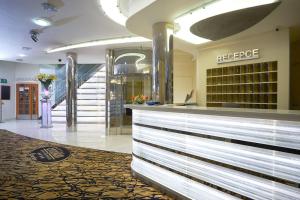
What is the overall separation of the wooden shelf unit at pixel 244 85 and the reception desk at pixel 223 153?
121 inches

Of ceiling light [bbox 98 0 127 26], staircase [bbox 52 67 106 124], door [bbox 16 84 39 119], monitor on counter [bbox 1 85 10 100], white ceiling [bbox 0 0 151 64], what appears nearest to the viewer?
ceiling light [bbox 98 0 127 26]

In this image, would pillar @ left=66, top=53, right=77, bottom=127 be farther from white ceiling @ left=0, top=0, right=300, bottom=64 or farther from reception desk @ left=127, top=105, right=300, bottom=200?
reception desk @ left=127, top=105, right=300, bottom=200

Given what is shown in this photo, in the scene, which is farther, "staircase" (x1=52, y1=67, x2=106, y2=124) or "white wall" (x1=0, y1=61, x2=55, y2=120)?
"white wall" (x1=0, y1=61, x2=55, y2=120)

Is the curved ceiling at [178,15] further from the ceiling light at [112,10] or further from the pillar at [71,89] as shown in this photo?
the pillar at [71,89]

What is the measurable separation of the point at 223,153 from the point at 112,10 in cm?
419

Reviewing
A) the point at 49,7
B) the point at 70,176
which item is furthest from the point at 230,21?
the point at 70,176

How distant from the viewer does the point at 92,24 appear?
6836mm

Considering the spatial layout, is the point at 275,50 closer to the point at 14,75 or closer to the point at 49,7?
the point at 49,7

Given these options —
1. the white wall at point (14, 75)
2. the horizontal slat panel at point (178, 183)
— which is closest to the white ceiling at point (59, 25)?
the horizontal slat panel at point (178, 183)

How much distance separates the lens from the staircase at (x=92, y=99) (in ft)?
42.5

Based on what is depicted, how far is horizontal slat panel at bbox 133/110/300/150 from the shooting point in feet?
7.03

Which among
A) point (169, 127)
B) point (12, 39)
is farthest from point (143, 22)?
point (12, 39)

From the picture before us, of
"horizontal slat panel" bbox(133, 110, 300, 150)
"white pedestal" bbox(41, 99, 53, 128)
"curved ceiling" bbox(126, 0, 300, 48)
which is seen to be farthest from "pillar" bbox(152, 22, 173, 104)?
"white pedestal" bbox(41, 99, 53, 128)

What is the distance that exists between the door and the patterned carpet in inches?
378
